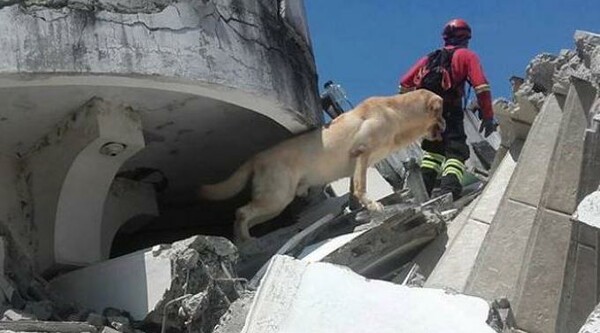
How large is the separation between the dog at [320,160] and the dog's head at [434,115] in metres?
0.18

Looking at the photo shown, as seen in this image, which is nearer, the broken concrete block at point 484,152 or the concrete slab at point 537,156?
the concrete slab at point 537,156

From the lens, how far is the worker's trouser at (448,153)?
443 inches

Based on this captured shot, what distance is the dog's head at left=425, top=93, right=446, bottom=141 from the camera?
1101 centimetres

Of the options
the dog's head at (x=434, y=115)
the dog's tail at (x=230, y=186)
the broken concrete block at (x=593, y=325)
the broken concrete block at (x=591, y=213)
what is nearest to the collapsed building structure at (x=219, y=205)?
the dog's tail at (x=230, y=186)

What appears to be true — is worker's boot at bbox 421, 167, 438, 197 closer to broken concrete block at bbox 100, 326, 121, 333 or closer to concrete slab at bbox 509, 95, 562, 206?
concrete slab at bbox 509, 95, 562, 206

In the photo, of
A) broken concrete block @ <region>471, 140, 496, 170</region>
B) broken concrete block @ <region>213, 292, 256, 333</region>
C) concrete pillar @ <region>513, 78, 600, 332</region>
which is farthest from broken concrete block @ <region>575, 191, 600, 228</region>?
broken concrete block @ <region>471, 140, 496, 170</region>

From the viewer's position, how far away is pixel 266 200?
10.6 meters

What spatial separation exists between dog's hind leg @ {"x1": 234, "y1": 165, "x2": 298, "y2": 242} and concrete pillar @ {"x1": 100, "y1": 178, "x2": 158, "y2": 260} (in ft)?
2.83

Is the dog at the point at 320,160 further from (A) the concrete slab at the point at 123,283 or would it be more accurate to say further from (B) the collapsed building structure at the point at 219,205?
(A) the concrete slab at the point at 123,283

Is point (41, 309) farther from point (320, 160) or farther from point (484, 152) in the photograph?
point (484, 152)

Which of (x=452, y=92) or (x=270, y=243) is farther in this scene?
(x=452, y=92)

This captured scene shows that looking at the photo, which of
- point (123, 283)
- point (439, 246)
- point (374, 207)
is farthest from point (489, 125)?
point (123, 283)

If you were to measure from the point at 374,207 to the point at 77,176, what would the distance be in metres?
1.85

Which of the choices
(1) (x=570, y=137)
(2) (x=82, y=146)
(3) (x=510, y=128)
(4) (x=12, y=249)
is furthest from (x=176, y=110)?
(1) (x=570, y=137)
